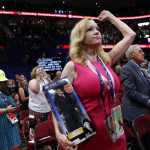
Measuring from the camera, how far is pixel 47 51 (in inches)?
565

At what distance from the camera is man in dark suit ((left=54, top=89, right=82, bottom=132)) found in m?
1.06

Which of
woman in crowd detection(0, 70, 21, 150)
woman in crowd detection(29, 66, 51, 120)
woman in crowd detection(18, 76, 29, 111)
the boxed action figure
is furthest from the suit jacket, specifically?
woman in crowd detection(18, 76, 29, 111)

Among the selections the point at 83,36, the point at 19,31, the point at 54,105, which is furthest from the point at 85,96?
the point at 19,31

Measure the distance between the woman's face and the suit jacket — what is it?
1.60 metres

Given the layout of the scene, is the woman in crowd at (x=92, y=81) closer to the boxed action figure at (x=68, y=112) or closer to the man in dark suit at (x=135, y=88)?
the boxed action figure at (x=68, y=112)

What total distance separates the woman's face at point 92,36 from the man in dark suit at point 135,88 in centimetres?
160

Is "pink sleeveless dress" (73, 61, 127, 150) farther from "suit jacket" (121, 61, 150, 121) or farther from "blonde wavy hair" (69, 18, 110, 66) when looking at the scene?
"suit jacket" (121, 61, 150, 121)

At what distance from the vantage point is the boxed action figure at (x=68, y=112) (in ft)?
3.45

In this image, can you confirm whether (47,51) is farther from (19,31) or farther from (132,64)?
(132,64)

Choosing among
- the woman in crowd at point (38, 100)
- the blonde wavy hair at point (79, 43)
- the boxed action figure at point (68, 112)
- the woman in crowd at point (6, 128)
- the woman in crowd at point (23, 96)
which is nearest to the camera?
the boxed action figure at point (68, 112)

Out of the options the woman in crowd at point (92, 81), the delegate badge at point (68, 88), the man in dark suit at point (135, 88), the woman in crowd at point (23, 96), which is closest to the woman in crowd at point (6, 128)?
the man in dark suit at point (135, 88)

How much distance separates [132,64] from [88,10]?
869 inches

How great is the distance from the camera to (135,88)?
2.82 meters

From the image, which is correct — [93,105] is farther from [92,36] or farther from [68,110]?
[92,36]
